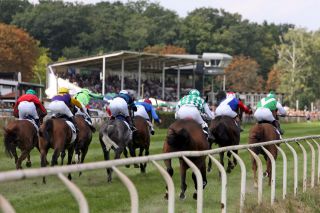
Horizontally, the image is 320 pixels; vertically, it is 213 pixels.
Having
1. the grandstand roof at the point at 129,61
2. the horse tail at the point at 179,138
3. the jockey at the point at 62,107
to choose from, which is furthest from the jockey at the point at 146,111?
the grandstand roof at the point at 129,61

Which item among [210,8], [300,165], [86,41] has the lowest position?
[300,165]

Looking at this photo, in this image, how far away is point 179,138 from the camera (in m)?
9.53

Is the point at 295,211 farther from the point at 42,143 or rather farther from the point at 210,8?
the point at 210,8

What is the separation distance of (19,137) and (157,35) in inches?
3787

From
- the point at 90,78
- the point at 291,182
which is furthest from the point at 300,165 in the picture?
the point at 90,78

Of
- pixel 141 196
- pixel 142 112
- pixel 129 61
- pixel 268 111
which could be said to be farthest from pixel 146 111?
pixel 129 61

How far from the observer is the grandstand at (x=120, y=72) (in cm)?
4878

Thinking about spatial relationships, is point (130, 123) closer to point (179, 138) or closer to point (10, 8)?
point (179, 138)

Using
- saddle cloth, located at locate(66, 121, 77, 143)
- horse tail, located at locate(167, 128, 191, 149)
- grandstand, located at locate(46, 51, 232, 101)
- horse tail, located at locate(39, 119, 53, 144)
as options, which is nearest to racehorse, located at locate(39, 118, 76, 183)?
horse tail, located at locate(39, 119, 53, 144)

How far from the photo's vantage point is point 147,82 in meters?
62.3

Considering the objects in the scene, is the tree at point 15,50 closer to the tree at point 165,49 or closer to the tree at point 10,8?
the tree at point 10,8

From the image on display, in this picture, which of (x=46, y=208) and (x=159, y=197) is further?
(x=46, y=208)

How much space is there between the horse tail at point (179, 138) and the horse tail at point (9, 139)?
13.6ft

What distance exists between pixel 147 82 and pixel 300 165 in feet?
161
